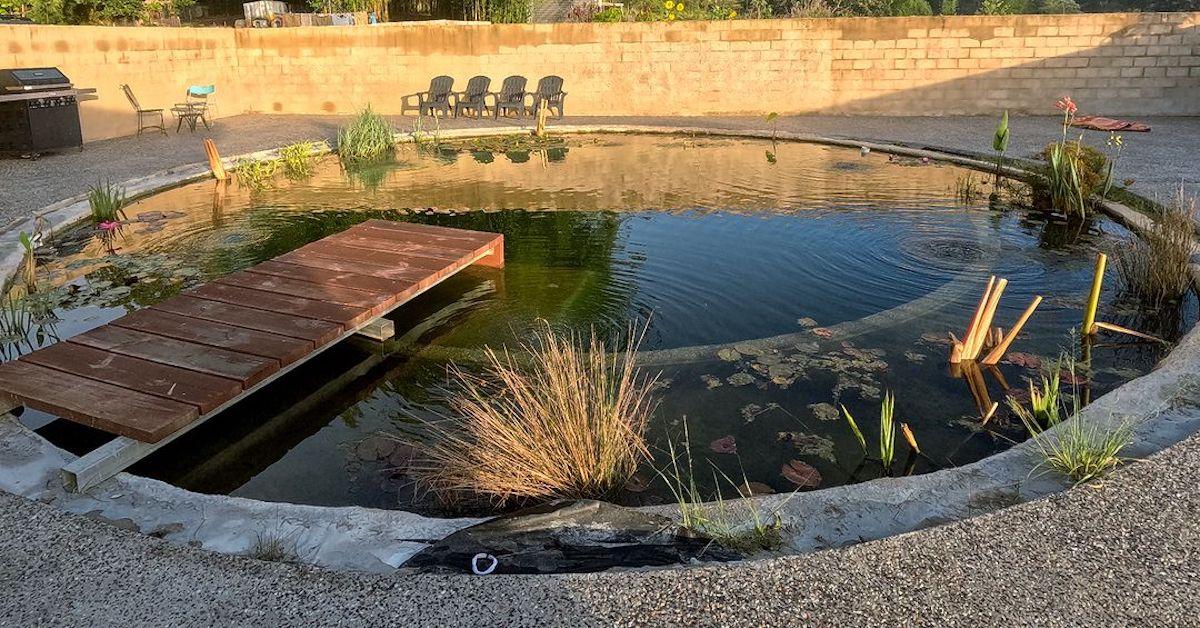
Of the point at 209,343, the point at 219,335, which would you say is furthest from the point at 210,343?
the point at 219,335

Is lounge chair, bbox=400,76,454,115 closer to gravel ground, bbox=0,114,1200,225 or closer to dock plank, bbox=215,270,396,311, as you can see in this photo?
gravel ground, bbox=0,114,1200,225

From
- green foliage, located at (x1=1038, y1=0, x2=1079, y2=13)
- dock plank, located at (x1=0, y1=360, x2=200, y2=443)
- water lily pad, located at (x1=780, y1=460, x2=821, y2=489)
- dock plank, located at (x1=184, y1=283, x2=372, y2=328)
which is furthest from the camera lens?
green foliage, located at (x1=1038, y1=0, x2=1079, y2=13)

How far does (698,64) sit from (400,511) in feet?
38.8

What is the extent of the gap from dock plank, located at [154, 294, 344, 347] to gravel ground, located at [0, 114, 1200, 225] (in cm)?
360

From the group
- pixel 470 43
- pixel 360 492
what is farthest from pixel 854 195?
pixel 470 43

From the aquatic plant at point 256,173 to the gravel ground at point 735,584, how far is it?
6.38m

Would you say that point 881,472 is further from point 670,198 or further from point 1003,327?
point 670,198

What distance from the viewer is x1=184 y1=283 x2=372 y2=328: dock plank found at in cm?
425

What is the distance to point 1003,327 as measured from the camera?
15.2 ft

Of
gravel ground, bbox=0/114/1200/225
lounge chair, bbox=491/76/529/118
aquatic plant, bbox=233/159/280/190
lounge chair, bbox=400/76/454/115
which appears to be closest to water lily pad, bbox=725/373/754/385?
gravel ground, bbox=0/114/1200/225

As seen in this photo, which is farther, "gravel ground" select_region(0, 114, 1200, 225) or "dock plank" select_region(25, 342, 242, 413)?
"gravel ground" select_region(0, 114, 1200, 225)

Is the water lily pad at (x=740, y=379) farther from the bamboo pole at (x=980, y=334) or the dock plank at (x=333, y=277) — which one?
the dock plank at (x=333, y=277)

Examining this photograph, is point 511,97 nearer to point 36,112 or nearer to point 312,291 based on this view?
point 36,112

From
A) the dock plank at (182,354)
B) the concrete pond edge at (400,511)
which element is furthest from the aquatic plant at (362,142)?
the concrete pond edge at (400,511)
